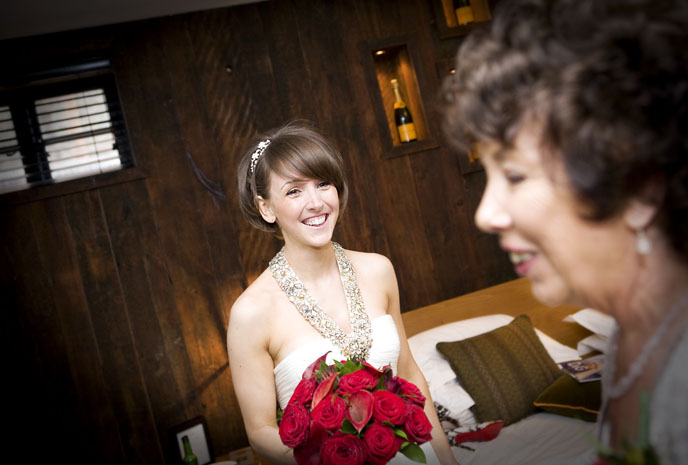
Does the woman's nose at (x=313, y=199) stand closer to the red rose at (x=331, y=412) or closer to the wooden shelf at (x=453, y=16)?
the red rose at (x=331, y=412)

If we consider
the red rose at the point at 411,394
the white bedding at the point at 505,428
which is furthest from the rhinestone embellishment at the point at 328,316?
the white bedding at the point at 505,428

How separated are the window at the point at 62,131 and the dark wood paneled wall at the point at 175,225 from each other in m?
0.17

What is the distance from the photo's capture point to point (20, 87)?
129 inches

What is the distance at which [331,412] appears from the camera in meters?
1.25

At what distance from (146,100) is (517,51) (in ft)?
10.1

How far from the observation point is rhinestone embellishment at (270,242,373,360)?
1.93 meters

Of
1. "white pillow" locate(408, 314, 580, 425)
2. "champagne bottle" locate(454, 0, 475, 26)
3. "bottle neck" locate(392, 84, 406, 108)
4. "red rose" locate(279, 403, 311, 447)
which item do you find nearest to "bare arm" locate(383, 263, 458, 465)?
"red rose" locate(279, 403, 311, 447)

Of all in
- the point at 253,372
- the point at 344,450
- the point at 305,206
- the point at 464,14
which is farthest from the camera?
the point at 464,14

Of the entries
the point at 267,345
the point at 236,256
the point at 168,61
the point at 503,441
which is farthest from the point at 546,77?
the point at 168,61

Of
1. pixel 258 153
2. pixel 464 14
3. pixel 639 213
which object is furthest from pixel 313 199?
pixel 464 14

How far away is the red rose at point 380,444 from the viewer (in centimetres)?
122

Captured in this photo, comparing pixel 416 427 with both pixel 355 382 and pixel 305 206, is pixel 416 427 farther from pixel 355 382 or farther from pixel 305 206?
pixel 305 206

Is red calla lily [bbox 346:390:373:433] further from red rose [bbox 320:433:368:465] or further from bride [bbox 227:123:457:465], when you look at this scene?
bride [bbox 227:123:457:465]

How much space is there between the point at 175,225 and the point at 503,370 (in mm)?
2110
